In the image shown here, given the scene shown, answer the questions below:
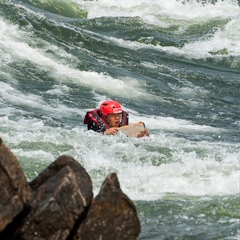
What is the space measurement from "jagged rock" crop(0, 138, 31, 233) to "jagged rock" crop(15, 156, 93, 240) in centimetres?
9

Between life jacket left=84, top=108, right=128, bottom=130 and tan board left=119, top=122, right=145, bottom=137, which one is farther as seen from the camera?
life jacket left=84, top=108, right=128, bottom=130

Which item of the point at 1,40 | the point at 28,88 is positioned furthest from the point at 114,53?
the point at 28,88

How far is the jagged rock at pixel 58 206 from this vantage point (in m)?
6.23

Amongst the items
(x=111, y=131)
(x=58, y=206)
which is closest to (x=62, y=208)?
(x=58, y=206)

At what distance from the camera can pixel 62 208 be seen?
20.5 ft

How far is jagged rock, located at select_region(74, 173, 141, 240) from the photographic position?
647 cm

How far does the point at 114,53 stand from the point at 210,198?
12.7 meters

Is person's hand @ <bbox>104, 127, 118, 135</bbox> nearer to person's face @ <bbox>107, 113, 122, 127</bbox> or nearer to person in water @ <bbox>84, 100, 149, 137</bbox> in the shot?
person in water @ <bbox>84, 100, 149, 137</bbox>

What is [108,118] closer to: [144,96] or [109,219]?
[144,96]

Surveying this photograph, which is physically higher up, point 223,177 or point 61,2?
point 61,2

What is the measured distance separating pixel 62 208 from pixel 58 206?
0.04 meters

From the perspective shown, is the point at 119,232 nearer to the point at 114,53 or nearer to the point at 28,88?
the point at 28,88

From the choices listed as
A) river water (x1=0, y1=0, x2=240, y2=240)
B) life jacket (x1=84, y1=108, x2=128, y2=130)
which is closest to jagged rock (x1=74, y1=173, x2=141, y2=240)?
river water (x1=0, y1=0, x2=240, y2=240)

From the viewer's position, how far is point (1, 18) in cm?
2134
